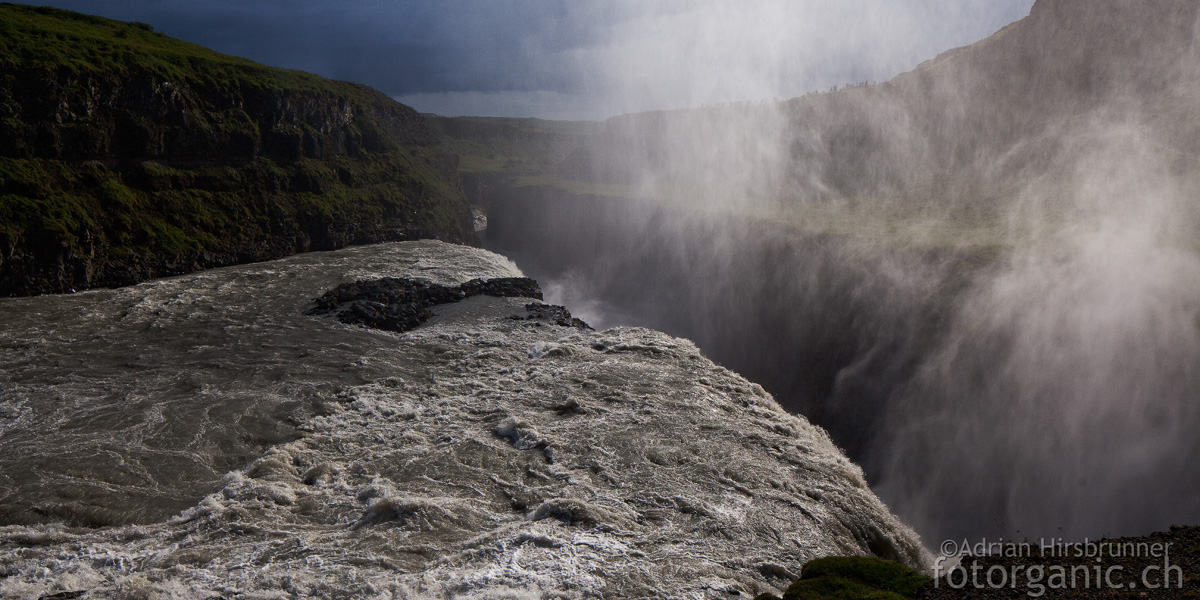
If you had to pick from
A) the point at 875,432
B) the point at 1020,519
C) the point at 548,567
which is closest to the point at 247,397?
the point at 548,567

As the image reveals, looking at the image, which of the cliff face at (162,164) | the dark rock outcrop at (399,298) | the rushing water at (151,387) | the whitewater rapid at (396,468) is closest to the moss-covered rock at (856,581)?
the whitewater rapid at (396,468)

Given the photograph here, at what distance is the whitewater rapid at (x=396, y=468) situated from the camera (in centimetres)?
1367

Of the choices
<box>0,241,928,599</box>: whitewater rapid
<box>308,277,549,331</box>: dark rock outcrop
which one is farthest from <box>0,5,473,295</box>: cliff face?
<box>308,277,549,331</box>: dark rock outcrop

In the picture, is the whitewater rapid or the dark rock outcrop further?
the dark rock outcrop

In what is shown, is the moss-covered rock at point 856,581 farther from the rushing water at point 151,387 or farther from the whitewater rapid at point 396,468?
the rushing water at point 151,387

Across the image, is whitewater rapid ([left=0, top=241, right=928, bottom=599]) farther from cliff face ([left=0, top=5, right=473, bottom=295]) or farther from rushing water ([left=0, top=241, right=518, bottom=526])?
cliff face ([left=0, top=5, right=473, bottom=295])

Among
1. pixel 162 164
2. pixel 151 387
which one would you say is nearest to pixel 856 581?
pixel 151 387

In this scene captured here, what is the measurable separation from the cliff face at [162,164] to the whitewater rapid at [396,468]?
794cm

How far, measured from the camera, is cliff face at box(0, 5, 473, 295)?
36.4 m

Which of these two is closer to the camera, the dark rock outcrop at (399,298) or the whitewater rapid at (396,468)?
the whitewater rapid at (396,468)

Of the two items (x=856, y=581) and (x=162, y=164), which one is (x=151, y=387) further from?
(x=162, y=164)

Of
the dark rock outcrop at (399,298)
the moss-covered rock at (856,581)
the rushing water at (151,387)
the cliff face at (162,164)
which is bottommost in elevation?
the moss-covered rock at (856,581)

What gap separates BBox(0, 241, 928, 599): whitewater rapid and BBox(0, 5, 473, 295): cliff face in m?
7.94

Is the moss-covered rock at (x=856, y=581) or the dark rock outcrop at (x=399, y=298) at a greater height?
the dark rock outcrop at (x=399, y=298)
